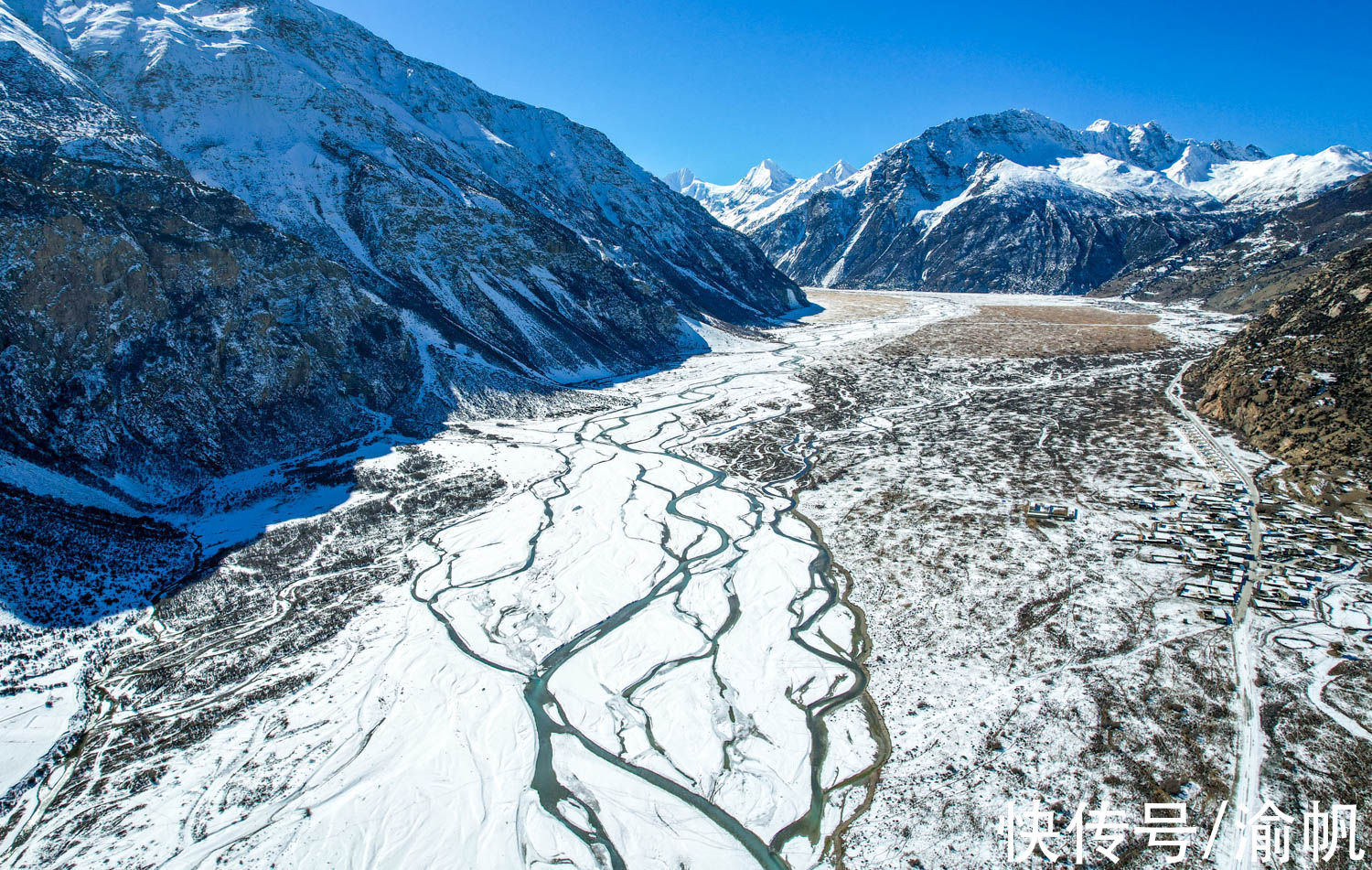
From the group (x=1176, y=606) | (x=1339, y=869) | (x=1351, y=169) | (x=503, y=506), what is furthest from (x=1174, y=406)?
(x=1351, y=169)

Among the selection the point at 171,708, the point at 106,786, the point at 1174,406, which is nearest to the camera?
the point at 106,786

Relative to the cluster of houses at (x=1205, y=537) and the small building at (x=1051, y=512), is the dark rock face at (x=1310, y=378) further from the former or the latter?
the small building at (x=1051, y=512)

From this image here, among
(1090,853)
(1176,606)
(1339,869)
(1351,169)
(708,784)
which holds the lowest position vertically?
(708,784)

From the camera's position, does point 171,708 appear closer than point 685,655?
Yes

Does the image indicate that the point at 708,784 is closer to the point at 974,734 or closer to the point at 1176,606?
the point at 974,734

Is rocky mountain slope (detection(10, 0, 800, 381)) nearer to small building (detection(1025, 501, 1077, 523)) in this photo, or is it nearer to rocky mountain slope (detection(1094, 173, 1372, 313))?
small building (detection(1025, 501, 1077, 523))

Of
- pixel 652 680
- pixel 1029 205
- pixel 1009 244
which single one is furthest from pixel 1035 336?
pixel 1029 205

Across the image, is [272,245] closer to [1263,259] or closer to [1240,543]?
[1240,543]

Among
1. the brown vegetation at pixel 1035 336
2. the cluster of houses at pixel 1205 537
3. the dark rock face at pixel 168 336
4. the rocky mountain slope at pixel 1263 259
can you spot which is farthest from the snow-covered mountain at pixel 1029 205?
the dark rock face at pixel 168 336
